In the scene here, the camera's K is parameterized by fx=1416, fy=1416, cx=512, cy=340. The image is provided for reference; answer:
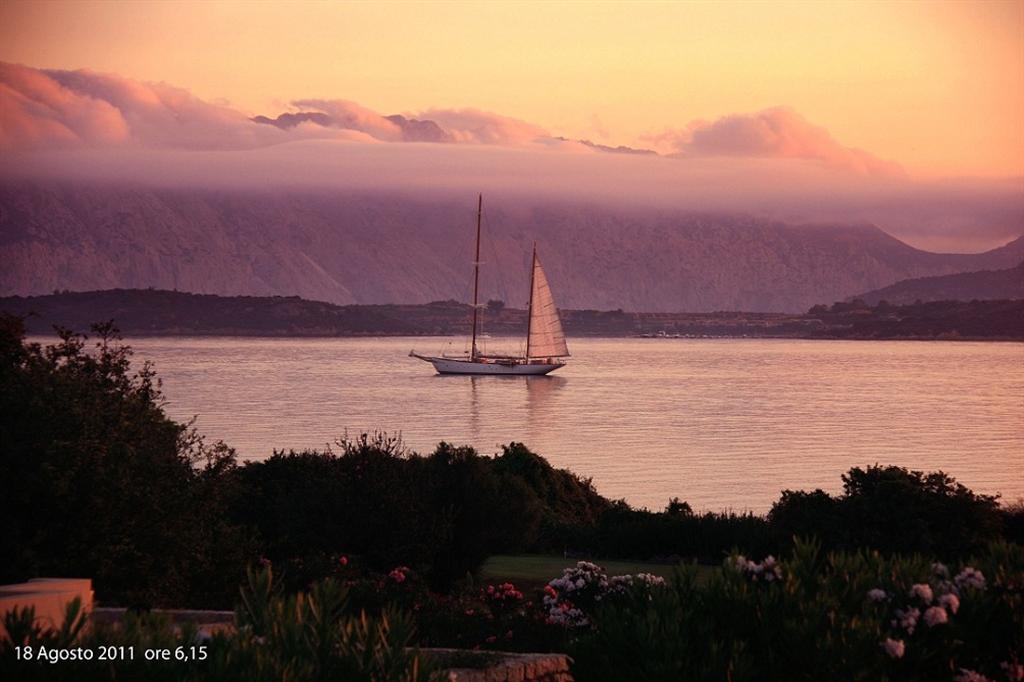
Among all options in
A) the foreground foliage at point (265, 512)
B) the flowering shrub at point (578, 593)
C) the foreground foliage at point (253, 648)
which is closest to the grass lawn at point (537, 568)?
the foreground foliage at point (265, 512)

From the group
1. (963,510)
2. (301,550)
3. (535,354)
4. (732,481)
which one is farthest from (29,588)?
(535,354)

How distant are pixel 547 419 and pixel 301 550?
73.0 metres

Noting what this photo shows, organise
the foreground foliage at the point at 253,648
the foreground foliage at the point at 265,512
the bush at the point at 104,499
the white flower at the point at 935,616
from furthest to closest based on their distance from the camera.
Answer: the foreground foliage at the point at 265,512 < the bush at the point at 104,499 < the white flower at the point at 935,616 < the foreground foliage at the point at 253,648

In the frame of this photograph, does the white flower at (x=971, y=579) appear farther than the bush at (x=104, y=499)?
No

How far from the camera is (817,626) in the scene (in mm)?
9742

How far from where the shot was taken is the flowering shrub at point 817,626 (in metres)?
9.52

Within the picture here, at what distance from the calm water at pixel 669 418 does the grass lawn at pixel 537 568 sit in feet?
63.5

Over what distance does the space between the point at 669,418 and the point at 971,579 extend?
79.2 metres

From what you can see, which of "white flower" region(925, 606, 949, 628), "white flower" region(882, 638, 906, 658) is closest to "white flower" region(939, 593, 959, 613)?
"white flower" region(925, 606, 949, 628)

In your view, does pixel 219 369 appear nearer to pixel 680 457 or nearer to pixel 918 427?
pixel 918 427

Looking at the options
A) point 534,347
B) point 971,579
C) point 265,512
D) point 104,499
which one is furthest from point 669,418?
point 971,579

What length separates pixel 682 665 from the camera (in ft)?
31.1

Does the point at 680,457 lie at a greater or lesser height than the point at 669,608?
lesser

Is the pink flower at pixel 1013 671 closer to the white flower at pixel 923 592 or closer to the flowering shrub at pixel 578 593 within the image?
the white flower at pixel 923 592
